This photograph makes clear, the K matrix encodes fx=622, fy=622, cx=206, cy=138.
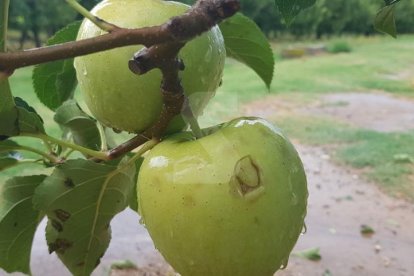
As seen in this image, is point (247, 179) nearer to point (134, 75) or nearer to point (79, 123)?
point (134, 75)

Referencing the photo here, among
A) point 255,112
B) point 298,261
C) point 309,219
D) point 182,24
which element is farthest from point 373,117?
point 182,24

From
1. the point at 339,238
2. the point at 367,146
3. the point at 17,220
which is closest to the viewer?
the point at 17,220

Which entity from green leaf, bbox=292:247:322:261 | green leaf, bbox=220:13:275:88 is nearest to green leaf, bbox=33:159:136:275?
green leaf, bbox=220:13:275:88

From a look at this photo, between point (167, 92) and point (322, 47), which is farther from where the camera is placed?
point (322, 47)

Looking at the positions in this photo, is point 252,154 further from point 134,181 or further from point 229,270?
point 134,181

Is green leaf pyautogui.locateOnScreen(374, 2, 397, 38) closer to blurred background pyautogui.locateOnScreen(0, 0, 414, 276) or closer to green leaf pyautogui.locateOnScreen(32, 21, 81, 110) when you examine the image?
blurred background pyautogui.locateOnScreen(0, 0, 414, 276)

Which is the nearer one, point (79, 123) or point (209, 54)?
point (209, 54)

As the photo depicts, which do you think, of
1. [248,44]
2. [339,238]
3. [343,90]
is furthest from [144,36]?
[343,90]

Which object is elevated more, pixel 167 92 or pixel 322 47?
pixel 167 92

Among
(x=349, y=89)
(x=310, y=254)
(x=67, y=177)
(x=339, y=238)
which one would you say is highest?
(x=67, y=177)
